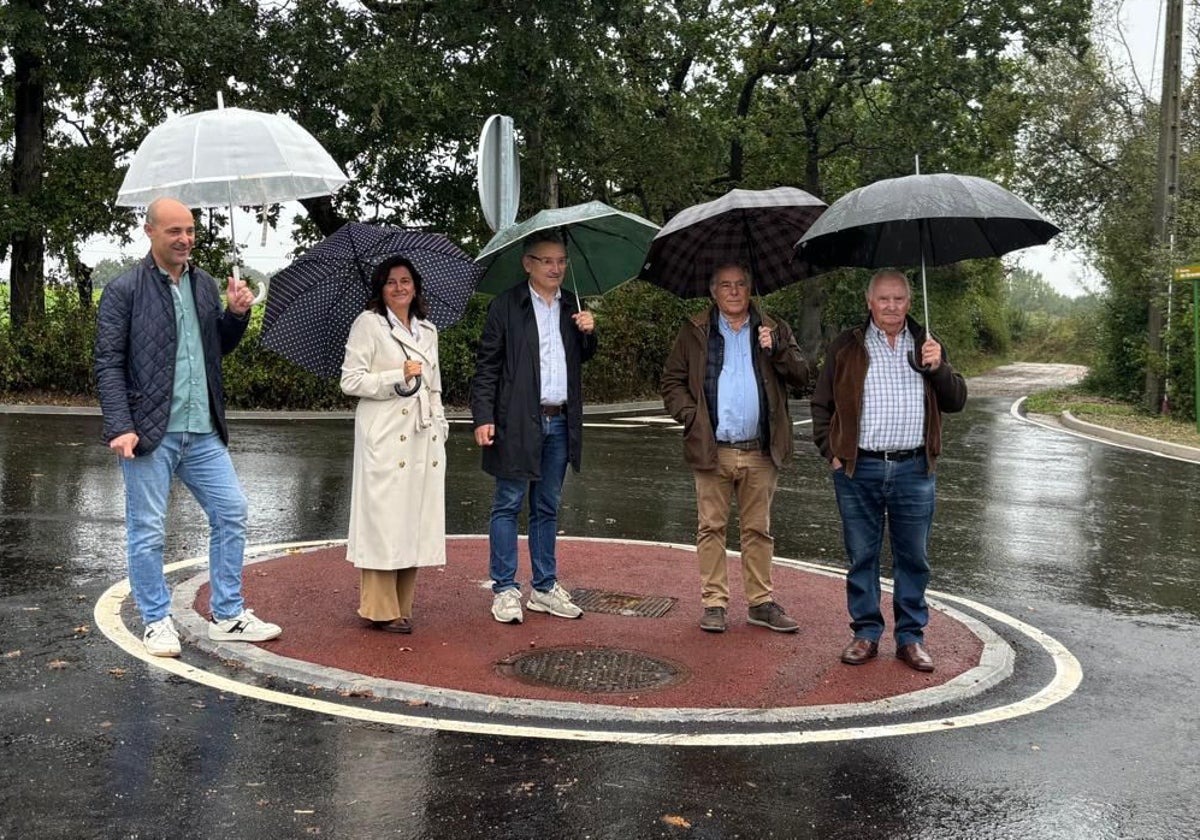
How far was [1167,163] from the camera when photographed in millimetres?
24031

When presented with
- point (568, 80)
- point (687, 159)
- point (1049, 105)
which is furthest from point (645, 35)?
point (1049, 105)

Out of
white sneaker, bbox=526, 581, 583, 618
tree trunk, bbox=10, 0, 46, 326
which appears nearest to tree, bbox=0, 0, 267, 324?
tree trunk, bbox=10, 0, 46, 326

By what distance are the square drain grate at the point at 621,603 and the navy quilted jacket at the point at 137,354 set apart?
2.60 m

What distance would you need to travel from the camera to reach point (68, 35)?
65.7 feet

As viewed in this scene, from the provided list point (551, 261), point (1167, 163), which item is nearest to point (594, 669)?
point (551, 261)

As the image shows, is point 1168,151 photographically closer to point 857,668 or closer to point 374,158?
point 374,158

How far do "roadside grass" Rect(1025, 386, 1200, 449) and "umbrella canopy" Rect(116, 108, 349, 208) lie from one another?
16214mm

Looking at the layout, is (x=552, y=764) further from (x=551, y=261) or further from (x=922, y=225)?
(x=922, y=225)

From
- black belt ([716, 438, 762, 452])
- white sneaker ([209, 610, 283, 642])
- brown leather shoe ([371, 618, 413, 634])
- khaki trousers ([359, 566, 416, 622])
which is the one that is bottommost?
brown leather shoe ([371, 618, 413, 634])

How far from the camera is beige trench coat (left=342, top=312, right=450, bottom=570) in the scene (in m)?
6.07

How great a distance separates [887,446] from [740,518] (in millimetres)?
972

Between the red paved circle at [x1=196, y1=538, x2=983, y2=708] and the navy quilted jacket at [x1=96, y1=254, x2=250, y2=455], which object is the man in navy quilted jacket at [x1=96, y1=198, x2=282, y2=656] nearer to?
the navy quilted jacket at [x1=96, y1=254, x2=250, y2=455]

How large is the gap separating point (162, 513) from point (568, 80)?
55.5 feet

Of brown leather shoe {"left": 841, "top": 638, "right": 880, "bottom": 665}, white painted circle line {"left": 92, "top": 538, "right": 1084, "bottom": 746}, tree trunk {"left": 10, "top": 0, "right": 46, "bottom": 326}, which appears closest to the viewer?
white painted circle line {"left": 92, "top": 538, "right": 1084, "bottom": 746}
